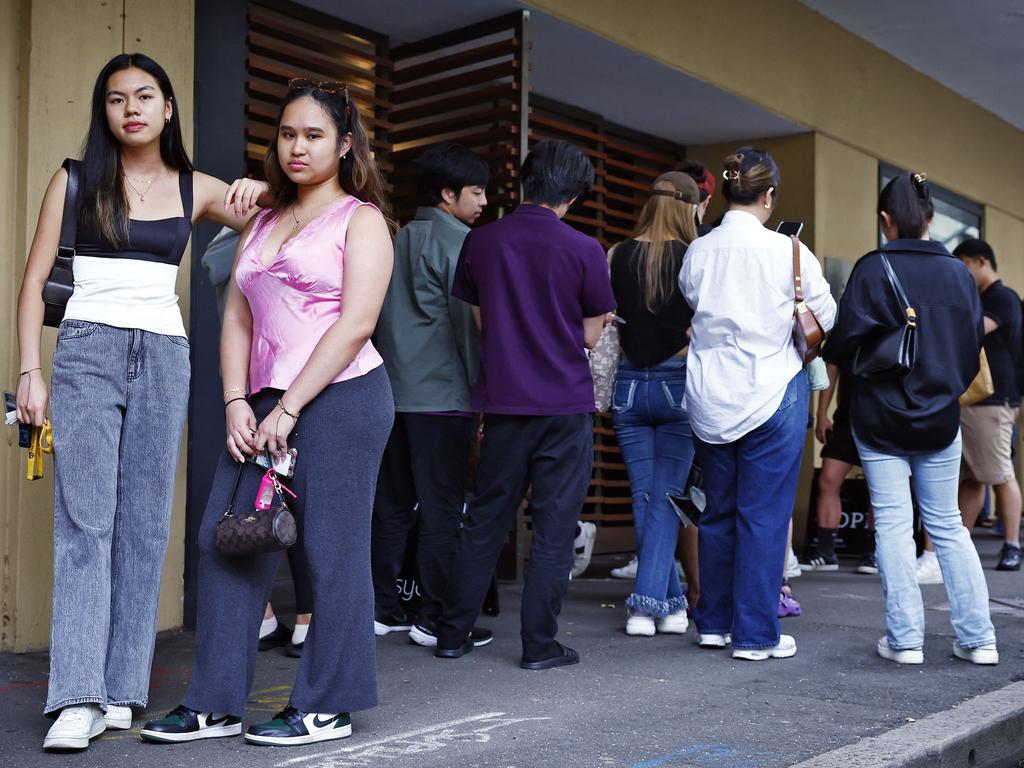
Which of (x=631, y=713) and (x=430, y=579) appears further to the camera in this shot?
(x=430, y=579)

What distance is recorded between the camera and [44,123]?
486 cm

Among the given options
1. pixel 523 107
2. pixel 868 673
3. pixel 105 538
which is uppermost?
pixel 523 107

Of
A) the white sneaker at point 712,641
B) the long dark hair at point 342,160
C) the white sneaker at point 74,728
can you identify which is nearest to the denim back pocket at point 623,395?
the white sneaker at point 712,641

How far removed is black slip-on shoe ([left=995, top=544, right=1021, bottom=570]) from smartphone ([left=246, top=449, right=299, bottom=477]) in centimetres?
627

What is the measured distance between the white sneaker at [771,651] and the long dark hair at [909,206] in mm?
1725

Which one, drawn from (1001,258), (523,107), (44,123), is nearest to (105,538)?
(44,123)

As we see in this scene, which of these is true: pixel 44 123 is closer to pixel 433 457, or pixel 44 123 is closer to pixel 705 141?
pixel 433 457

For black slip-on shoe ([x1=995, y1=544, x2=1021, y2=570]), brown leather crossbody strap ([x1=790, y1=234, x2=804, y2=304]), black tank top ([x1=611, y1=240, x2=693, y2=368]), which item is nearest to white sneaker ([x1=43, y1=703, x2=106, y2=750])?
black tank top ([x1=611, y1=240, x2=693, y2=368])

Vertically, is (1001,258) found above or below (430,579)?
above

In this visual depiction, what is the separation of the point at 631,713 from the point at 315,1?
14.7ft

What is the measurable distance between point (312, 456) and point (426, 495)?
1.74 meters

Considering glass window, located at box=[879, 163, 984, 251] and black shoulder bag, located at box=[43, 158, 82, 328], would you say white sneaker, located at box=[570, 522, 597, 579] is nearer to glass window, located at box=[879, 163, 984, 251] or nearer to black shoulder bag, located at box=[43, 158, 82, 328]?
black shoulder bag, located at box=[43, 158, 82, 328]

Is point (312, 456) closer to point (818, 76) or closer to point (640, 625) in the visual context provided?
point (640, 625)

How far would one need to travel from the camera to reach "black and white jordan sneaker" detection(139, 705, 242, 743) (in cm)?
348
